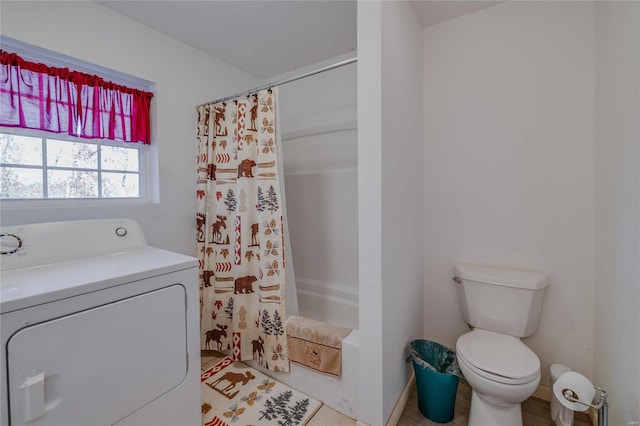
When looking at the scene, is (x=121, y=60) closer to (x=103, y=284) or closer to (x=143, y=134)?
(x=143, y=134)

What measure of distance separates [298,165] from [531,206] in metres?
1.83

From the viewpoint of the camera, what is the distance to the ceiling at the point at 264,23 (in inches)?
66.9

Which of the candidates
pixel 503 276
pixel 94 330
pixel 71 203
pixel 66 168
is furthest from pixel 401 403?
pixel 66 168

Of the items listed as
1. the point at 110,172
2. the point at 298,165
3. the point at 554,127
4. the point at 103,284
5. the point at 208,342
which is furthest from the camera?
the point at 298,165

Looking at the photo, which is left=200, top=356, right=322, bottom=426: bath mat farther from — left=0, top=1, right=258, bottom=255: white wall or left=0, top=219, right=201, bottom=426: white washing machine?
left=0, top=1, right=258, bottom=255: white wall

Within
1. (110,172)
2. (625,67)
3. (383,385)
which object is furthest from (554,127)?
(110,172)

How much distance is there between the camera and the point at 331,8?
1.75m

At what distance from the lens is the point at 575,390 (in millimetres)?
1082

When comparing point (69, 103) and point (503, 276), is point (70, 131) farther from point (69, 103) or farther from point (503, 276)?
point (503, 276)

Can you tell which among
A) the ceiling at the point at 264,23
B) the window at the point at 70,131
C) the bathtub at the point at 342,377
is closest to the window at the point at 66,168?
the window at the point at 70,131

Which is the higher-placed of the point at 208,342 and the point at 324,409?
the point at 208,342

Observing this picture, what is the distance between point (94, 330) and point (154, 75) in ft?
5.81

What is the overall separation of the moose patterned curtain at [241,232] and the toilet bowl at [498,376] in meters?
1.07

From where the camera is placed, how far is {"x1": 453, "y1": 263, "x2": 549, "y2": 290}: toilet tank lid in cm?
152
